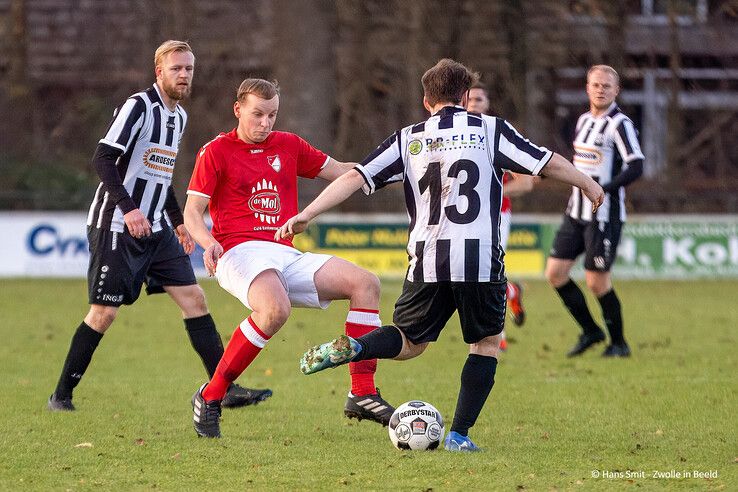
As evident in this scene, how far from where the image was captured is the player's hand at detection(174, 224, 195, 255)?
25.7ft

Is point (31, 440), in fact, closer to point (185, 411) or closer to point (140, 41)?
point (185, 411)

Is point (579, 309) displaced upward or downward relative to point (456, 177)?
downward

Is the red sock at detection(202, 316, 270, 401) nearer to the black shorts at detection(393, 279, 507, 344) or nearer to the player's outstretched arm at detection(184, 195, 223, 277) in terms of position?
the player's outstretched arm at detection(184, 195, 223, 277)

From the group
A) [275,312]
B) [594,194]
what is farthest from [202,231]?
[594,194]

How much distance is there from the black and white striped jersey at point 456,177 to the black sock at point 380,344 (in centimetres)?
32

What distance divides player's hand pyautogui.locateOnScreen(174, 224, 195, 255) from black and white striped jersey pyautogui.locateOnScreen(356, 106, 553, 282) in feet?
6.32

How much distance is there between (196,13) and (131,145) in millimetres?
17139

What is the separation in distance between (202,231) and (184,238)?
4.38ft

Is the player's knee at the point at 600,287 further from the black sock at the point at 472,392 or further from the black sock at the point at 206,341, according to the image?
the black sock at the point at 472,392

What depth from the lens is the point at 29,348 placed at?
11.0 meters

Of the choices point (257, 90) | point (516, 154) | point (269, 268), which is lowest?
point (269, 268)

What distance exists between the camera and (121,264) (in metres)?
7.52

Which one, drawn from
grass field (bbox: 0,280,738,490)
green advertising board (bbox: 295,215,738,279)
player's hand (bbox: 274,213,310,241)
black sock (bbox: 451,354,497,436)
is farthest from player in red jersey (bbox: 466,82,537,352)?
green advertising board (bbox: 295,215,738,279)

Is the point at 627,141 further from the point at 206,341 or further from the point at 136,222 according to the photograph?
the point at 136,222
